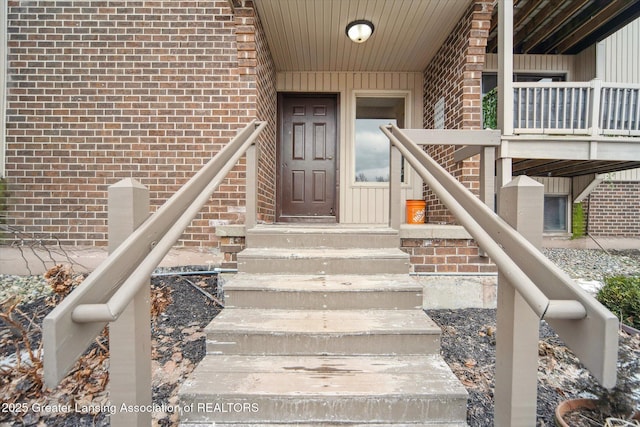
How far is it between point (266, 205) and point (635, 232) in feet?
22.2

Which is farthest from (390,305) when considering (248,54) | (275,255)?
(248,54)

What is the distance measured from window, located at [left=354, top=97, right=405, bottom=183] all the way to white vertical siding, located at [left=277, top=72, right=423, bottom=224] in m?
0.17

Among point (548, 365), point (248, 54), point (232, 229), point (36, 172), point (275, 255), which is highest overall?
point (248, 54)

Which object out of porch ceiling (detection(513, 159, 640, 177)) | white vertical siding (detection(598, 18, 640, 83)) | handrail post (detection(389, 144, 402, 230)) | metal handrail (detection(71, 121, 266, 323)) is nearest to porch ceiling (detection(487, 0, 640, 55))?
white vertical siding (detection(598, 18, 640, 83))

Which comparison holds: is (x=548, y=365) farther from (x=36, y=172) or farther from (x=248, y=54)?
(x=36, y=172)

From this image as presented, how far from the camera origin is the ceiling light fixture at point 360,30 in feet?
11.5

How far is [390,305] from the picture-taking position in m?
1.89

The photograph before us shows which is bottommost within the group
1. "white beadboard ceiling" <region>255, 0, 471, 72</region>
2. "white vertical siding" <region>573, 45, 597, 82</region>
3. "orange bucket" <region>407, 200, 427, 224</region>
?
"orange bucket" <region>407, 200, 427, 224</region>

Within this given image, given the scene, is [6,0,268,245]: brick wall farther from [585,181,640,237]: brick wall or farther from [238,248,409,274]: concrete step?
[585,181,640,237]: brick wall

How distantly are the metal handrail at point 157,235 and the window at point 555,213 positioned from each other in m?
6.52

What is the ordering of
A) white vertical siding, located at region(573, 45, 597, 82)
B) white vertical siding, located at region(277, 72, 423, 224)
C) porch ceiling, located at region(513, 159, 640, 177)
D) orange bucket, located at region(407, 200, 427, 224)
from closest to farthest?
1. orange bucket, located at region(407, 200, 427, 224)
2. porch ceiling, located at region(513, 159, 640, 177)
3. white vertical siding, located at region(277, 72, 423, 224)
4. white vertical siding, located at region(573, 45, 597, 82)

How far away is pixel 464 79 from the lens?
11.5 ft

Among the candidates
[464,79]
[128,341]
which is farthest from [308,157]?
[128,341]

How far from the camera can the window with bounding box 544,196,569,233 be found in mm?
5992
